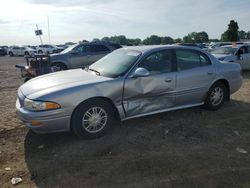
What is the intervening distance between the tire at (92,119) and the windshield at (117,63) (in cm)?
62

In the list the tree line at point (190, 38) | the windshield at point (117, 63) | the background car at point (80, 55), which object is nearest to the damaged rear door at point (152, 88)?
the windshield at point (117, 63)

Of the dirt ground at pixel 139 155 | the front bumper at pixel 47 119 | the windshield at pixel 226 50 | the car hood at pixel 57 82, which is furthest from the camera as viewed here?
the windshield at pixel 226 50

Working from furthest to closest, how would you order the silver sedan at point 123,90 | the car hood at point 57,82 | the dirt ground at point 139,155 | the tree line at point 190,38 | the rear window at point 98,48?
the tree line at point 190,38
the rear window at point 98,48
the car hood at point 57,82
the silver sedan at point 123,90
the dirt ground at point 139,155

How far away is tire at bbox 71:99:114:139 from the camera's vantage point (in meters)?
4.43

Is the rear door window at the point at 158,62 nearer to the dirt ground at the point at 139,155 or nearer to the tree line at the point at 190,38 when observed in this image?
the dirt ground at the point at 139,155

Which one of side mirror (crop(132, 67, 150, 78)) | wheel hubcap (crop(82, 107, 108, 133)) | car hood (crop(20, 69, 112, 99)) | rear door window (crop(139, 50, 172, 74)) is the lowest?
wheel hubcap (crop(82, 107, 108, 133))

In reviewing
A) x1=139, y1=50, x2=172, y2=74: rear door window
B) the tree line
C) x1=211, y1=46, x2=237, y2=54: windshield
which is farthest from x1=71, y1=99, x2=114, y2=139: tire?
the tree line

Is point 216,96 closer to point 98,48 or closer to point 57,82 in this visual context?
point 57,82

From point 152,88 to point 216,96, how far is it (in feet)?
6.34

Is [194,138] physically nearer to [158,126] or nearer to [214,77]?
[158,126]

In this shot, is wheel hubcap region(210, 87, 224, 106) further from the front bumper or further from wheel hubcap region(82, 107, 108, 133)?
the front bumper

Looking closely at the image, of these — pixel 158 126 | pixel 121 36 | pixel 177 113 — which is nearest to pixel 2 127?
pixel 158 126

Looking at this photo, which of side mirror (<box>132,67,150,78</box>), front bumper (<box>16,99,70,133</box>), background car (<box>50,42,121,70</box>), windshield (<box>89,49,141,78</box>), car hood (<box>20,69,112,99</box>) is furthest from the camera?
background car (<box>50,42,121,70</box>)

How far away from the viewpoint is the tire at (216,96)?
19.9 feet
